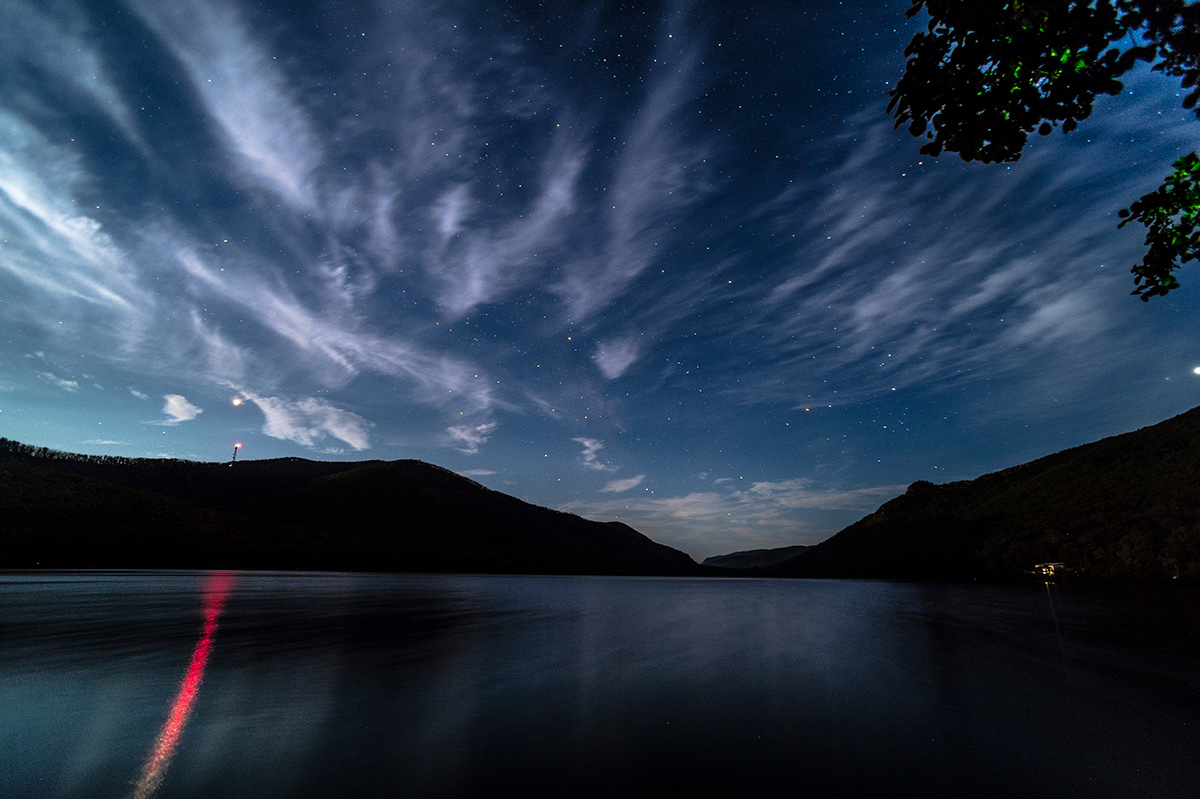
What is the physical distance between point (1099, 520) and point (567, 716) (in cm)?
15959

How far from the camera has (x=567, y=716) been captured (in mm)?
7512

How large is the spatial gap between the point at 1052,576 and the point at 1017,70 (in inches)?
5765

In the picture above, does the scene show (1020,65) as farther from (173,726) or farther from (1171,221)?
(173,726)

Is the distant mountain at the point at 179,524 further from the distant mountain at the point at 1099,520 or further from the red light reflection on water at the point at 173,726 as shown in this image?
the distant mountain at the point at 1099,520

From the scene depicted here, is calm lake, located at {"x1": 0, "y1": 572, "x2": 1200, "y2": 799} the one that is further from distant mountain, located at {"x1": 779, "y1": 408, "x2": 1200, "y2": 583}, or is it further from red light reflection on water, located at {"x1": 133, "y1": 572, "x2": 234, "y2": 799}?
distant mountain, located at {"x1": 779, "y1": 408, "x2": 1200, "y2": 583}

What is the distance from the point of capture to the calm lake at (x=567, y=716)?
16.5ft

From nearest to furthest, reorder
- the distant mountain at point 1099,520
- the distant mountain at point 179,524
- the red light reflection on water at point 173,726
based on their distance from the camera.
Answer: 1. the red light reflection on water at point 173,726
2. the distant mountain at point 179,524
3. the distant mountain at point 1099,520

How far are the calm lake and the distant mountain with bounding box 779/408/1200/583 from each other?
10965 centimetres

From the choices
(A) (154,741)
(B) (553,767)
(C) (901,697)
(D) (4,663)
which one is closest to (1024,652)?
(C) (901,697)

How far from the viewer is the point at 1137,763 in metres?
5.92

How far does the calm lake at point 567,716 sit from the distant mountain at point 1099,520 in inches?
4317

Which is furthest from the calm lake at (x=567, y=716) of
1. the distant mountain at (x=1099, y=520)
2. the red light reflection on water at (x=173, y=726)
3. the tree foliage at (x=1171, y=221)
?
the distant mountain at (x=1099, y=520)

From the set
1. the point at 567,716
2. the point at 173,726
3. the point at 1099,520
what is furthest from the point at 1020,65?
the point at 1099,520

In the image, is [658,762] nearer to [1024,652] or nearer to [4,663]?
[4,663]
